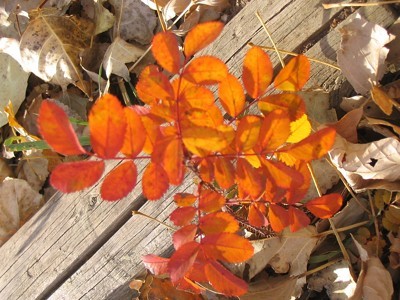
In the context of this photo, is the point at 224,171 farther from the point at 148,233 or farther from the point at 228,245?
the point at 148,233

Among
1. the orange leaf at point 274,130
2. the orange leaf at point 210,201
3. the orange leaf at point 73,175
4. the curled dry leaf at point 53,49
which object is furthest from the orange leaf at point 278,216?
the curled dry leaf at point 53,49

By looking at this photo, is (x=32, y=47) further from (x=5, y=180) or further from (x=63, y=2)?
(x=5, y=180)

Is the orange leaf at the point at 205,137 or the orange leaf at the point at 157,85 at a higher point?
the orange leaf at the point at 157,85

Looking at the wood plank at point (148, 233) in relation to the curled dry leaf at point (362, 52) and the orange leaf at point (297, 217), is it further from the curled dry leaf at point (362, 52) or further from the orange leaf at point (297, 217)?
the orange leaf at point (297, 217)

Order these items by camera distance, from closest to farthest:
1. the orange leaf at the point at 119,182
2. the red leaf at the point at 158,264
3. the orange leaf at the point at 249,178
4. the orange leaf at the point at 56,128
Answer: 1. the orange leaf at the point at 56,128
2. the orange leaf at the point at 119,182
3. the orange leaf at the point at 249,178
4. the red leaf at the point at 158,264

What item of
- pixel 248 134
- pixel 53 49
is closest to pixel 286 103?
pixel 248 134

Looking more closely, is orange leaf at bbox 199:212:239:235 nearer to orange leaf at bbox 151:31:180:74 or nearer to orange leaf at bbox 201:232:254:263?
orange leaf at bbox 201:232:254:263
